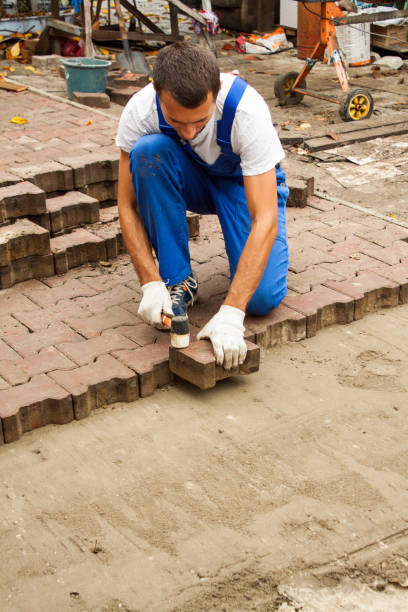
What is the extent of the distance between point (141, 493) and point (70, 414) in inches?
21.7

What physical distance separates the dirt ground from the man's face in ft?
3.56

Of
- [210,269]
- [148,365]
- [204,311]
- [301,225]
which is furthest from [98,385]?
[301,225]

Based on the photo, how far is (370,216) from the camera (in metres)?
5.00

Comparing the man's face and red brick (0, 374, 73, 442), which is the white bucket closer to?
the man's face

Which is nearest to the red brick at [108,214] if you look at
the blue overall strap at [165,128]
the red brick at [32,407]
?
the blue overall strap at [165,128]

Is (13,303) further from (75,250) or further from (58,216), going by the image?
(58,216)

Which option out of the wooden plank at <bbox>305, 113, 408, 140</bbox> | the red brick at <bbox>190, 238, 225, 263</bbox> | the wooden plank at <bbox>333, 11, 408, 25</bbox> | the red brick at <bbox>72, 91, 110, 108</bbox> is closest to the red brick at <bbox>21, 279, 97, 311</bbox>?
the red brick at <bbox>190, 238, 225, 263</bbox>

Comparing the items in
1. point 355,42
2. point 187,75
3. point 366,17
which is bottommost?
point 355,42

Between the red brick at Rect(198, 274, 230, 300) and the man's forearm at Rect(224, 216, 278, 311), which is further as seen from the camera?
the red brick at Rect(198, 274, 230, 300)

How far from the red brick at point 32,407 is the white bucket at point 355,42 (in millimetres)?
7707

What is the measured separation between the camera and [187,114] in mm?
2975

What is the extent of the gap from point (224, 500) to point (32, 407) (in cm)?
85

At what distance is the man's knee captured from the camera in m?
3.50

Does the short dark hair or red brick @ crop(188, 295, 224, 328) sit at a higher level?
the short dark hair
